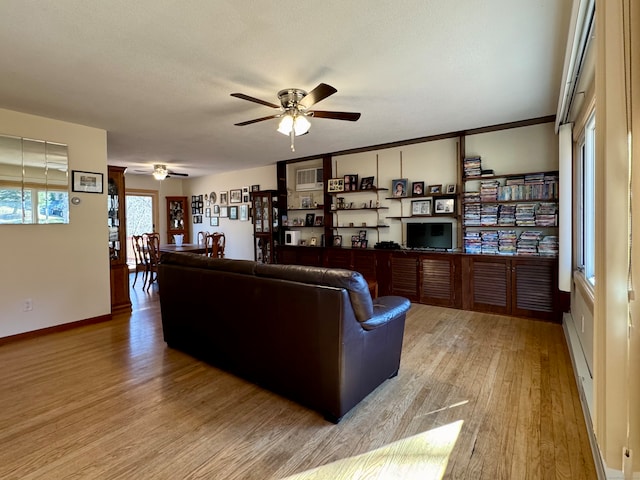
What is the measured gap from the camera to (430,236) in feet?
15.5

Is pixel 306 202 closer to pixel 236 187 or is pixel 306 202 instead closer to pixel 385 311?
pixel 236 187

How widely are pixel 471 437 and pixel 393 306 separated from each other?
2.83 feet

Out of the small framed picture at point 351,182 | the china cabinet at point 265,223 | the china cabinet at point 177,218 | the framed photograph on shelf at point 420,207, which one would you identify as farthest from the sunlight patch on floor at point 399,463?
the china cabinet at point 177,218

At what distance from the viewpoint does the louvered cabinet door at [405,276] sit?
15.5 feet

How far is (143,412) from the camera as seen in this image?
2.11 m

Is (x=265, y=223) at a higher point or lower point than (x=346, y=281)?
higher

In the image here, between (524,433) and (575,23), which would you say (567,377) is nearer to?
(524,433)

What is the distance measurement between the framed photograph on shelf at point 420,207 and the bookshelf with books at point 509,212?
1.66 feet

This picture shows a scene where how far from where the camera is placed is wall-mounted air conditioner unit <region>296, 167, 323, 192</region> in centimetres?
612

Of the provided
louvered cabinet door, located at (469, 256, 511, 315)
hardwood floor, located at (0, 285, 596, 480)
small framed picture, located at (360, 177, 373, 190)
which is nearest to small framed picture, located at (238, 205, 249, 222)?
small framed picture, located at (360, 177, 373, 190)

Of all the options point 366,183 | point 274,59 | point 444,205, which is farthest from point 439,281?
point 274,59

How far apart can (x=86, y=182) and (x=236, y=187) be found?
3756 mm

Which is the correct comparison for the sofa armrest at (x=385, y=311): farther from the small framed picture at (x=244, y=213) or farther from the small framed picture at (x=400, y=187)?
the small framed picture at (x=244, y=213)

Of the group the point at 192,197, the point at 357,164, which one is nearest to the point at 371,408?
the point at 357,164
